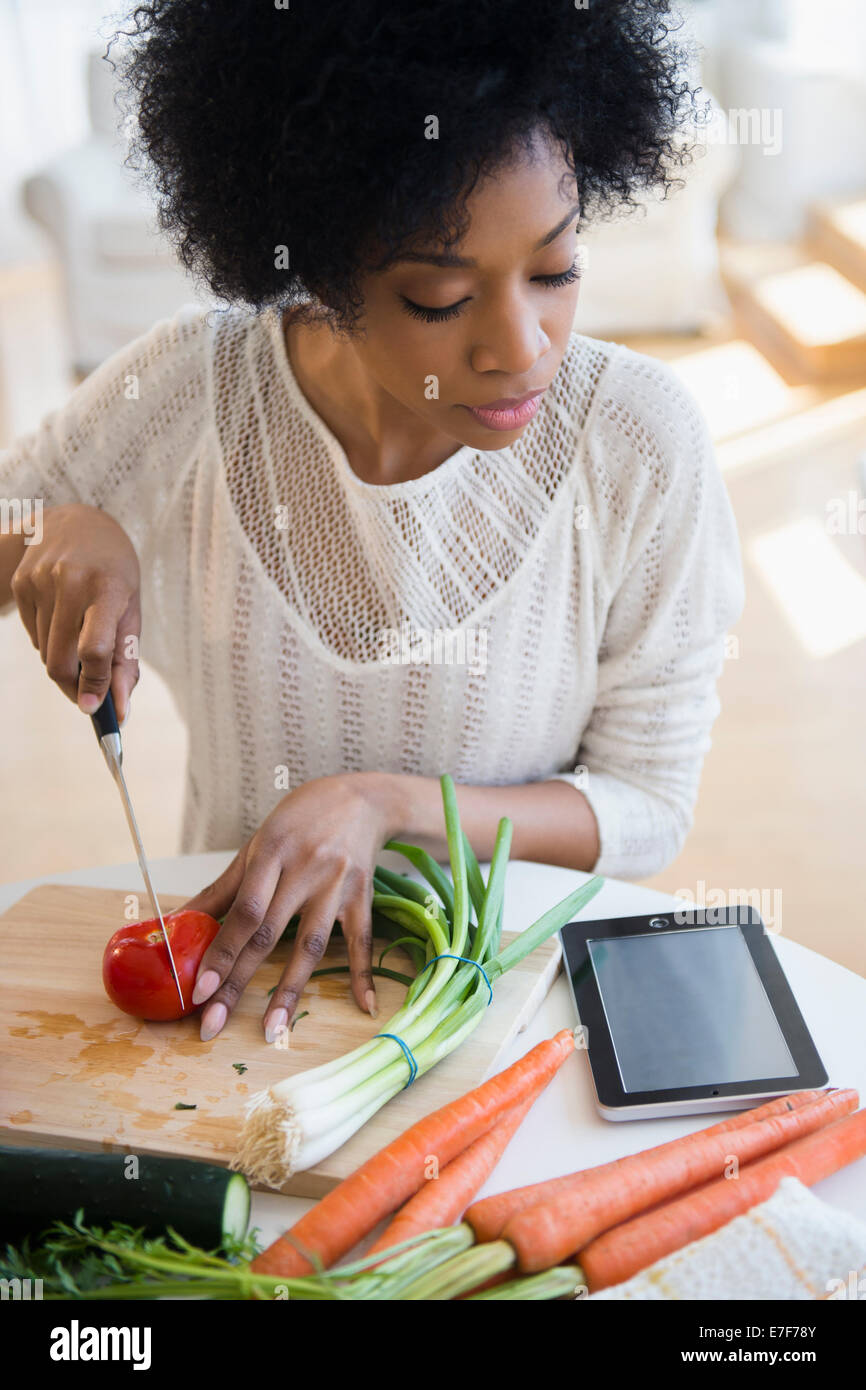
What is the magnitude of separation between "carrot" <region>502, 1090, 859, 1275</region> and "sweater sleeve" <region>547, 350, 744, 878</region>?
1.54 feet

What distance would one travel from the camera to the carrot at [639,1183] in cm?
88

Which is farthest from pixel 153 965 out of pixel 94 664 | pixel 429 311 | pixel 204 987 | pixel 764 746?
pixel 764 746

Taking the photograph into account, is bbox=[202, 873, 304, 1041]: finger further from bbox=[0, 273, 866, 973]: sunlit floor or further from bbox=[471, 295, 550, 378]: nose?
bbox=[0, 273, 866, 973]: sunlit floor

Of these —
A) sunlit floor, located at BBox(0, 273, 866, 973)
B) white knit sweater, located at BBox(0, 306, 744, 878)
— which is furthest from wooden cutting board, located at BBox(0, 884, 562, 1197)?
sunlit floor, located at BBox(0, 273, 866, 973)

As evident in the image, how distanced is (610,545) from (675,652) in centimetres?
14

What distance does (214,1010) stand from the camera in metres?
1.09

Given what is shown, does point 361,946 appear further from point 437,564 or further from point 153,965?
point 437,564

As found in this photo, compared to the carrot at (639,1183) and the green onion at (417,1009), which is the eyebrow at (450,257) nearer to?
the green onion at (417,1009)

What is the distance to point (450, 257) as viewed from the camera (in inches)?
38.5

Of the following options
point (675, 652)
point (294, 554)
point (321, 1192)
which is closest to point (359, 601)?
point (294, 554)

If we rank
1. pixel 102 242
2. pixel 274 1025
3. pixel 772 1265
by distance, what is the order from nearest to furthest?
1. pixel 772 1265
2. pixel 274 1025
3. pixel 102 242

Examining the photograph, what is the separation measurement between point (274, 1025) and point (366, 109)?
721 millimetres

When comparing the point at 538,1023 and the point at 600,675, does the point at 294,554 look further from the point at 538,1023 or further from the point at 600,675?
the point at 538,1023

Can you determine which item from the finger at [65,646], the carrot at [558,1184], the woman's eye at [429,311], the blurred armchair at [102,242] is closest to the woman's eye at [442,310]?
the woman's eye at [429,311]
